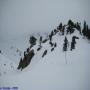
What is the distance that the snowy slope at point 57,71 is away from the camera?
196 cm

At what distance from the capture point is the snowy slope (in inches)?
77.1

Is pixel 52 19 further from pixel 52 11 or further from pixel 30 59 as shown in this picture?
pixel 30 59

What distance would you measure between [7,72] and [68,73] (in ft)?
2.03

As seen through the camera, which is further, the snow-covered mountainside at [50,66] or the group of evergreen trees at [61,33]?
the group of evergreen trees at [61,33]

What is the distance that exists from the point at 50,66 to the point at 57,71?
8 centimetres

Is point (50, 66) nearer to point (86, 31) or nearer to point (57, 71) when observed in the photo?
point (57, 71)

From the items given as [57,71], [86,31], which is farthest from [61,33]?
[57,71]

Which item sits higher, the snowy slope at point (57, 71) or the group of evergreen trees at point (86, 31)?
the group of evergreen trees at point (86, 31)

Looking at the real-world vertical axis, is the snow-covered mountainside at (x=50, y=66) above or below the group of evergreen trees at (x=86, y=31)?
below

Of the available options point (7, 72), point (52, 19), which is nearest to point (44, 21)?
point (52, 19)

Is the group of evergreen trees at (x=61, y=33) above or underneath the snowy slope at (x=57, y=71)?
above

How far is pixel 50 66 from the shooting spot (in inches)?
81.3

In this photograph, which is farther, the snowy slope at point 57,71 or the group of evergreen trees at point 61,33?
the group of evergreen trees at point 61,33

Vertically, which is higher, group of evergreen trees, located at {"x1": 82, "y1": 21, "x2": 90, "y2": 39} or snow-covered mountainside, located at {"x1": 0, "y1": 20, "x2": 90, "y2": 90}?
group of evergreen trees, located at {"x1": 82, "y1": 21, "x2": 90, "y2": 39}
